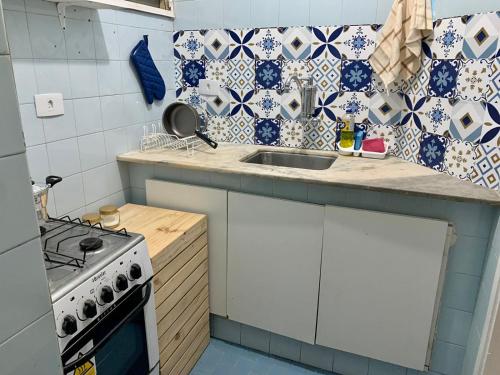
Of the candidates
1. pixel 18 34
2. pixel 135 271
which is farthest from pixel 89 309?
pixel 18 34

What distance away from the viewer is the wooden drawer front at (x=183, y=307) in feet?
5.08

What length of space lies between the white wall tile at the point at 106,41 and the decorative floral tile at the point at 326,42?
0.97 m

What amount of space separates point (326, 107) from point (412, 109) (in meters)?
0.43

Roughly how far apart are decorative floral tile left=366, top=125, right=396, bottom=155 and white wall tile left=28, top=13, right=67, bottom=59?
1.47 metres

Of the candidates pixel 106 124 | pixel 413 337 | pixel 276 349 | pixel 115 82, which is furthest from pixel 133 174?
pixel 413 337

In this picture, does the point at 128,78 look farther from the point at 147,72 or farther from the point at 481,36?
the point at 481,36

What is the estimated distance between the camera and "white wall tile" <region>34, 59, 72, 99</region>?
1480 millimetres

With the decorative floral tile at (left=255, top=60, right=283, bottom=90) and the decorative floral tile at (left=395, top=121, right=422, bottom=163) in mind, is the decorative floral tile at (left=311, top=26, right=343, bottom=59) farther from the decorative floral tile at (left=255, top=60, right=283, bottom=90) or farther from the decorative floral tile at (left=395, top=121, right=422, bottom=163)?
the decorative floral tile at (left=395, top=121, right=422, bottom=163)

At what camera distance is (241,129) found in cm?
225

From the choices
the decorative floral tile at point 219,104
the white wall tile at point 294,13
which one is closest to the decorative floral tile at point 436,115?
the white wall tile at point 294,13

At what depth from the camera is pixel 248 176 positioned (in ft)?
5.60

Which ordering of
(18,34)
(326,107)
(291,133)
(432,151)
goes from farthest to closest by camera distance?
(291,133) < (326,107) < (432,151) < (18,34)

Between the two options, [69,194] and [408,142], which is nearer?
[69,194]

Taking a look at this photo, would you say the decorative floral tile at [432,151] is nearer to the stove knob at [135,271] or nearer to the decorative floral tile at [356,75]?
the decorative floral tile at [356,75]
